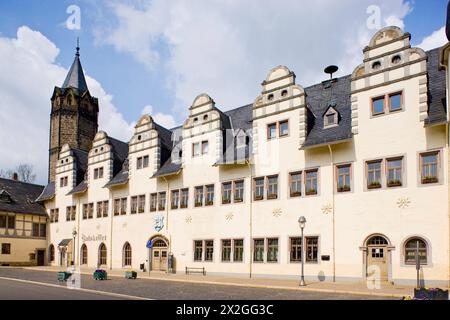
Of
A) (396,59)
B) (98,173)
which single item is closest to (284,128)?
(396,59)

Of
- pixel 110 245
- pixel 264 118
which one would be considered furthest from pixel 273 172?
pixel 110 245

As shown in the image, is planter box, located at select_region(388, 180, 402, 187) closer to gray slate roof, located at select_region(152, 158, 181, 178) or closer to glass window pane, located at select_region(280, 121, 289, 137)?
glass window pane, located at select_region(280, 121, 289, 137)

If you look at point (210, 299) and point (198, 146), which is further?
point (198, 146)

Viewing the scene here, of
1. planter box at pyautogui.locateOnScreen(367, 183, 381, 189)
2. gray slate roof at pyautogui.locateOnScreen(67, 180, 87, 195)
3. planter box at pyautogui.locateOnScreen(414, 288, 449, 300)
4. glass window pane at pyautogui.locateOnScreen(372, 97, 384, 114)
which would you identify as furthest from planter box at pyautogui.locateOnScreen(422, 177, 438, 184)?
gray slate roof at pyautogui.locateOnScreen(67, 180, 87, 195)

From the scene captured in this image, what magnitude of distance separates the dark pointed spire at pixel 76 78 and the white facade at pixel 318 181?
86.9ft

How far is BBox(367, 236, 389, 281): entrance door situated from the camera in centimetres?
2425

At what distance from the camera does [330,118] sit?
28188mm

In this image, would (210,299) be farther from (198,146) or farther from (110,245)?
(110,245)

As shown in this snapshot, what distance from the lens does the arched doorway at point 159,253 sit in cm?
3569

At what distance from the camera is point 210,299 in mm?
18031

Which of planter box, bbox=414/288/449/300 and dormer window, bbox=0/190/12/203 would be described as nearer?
planter box, bbox=414/288/449/300

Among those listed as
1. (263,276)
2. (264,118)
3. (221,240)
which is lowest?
(263,276)

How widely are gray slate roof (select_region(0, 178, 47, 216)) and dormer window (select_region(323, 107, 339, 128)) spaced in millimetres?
34202

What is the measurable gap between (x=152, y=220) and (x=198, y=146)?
7.31 m
